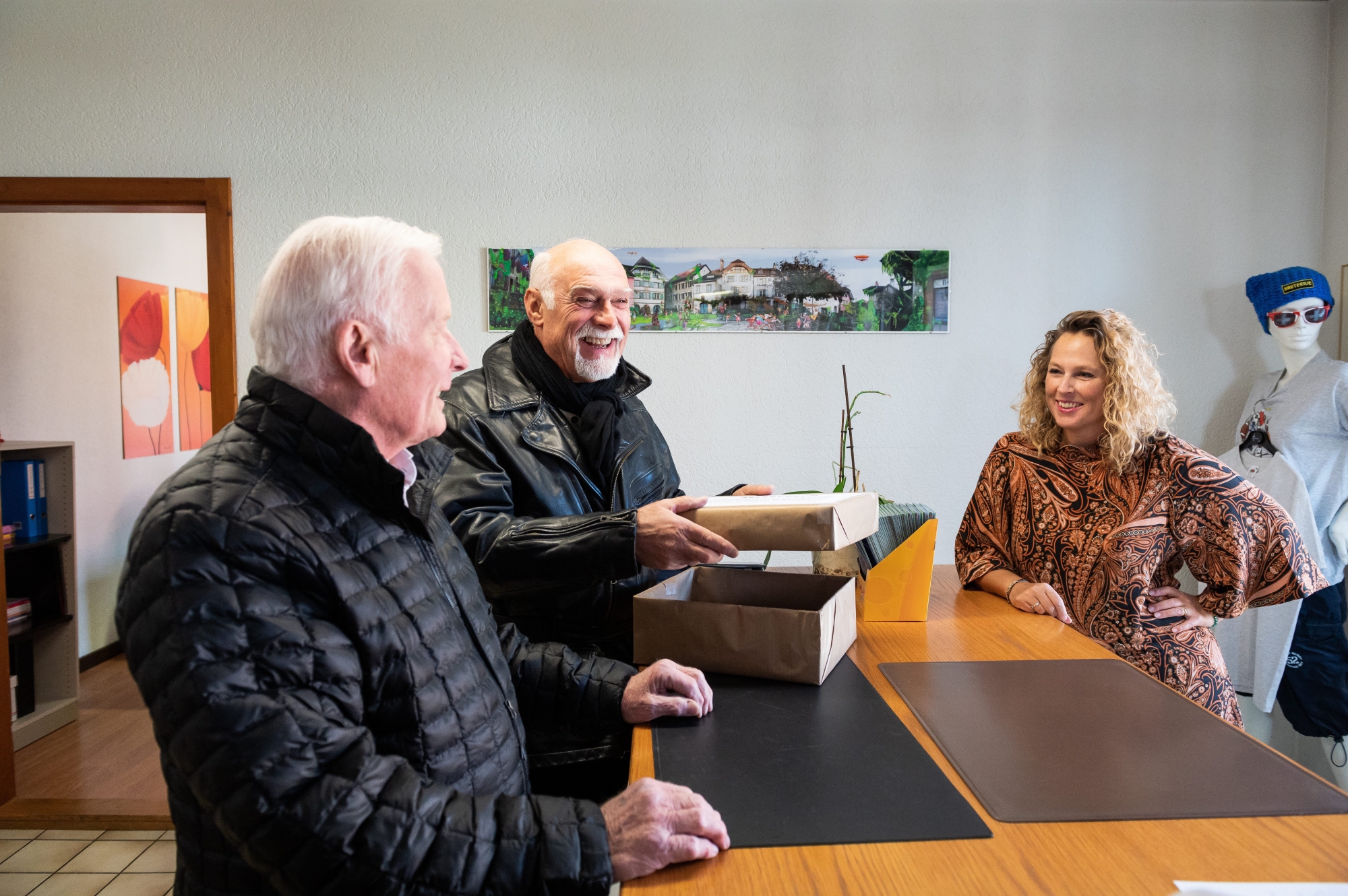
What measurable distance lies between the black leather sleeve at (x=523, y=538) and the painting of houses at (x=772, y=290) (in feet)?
5.65

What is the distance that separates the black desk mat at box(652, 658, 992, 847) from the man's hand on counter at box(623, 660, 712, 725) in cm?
2

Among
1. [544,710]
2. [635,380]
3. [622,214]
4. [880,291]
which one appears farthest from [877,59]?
[544,710]

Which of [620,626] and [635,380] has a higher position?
[635,380]

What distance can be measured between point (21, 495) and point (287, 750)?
3728 mm

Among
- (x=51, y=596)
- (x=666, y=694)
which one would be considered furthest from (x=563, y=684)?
(x=51, y=596)

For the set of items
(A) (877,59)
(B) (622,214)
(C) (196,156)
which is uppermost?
(A) (877,59)

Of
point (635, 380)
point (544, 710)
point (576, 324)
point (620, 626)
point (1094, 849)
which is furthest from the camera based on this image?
point (635, 380)

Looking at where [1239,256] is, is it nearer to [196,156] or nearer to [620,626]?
[620,626]

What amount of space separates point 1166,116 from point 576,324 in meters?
2.67

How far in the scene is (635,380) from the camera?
6.40 ft

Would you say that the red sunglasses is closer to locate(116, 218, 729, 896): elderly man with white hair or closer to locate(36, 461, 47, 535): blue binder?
locate(116, 218, 729, 896): elderly man with white hair

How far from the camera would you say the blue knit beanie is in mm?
2865

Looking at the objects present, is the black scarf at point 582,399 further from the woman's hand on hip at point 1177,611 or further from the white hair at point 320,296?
the woman's hand on hip at point 1177,611

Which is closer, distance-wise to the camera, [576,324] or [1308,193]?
[576,324]
